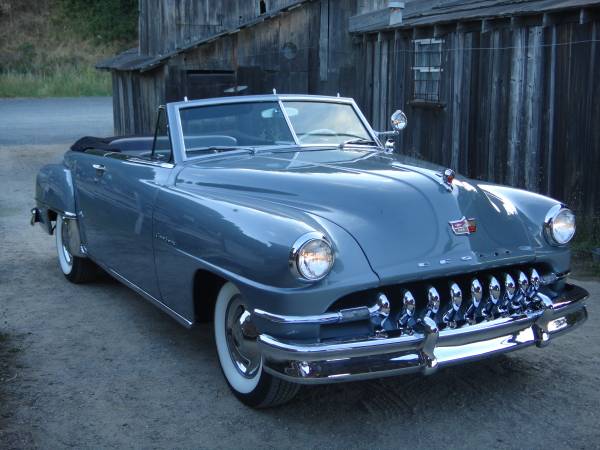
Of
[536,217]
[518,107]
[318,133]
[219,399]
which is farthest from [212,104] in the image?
[518,107]

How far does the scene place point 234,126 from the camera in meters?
5.27

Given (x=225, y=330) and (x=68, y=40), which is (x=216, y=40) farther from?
(x=68, y=40)

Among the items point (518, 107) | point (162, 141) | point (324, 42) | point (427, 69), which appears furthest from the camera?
point (324, 42)

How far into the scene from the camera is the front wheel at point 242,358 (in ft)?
12.7

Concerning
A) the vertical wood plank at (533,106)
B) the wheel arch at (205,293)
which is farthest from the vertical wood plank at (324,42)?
the wheel arch at (205,293)

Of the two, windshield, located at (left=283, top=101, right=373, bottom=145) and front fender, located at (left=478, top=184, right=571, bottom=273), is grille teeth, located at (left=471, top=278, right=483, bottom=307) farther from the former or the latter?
windshield, located at (left=283, top=101, right=373, bottom=145)

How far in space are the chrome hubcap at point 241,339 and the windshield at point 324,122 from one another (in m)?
1.54

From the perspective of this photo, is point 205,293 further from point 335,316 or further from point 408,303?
point 408,303

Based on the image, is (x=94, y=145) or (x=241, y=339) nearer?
(x=241, y=339)

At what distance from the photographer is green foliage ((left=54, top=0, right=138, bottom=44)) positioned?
44.5 metres

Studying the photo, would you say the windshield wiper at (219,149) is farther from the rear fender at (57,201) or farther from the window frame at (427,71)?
the window frame at (427,71)

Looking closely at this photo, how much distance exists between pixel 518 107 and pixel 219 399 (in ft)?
19.4

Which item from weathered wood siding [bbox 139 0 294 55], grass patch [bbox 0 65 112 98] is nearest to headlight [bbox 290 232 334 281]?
weathered wood siding [bbox 139 0 294 55]

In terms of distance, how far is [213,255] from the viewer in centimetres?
403
